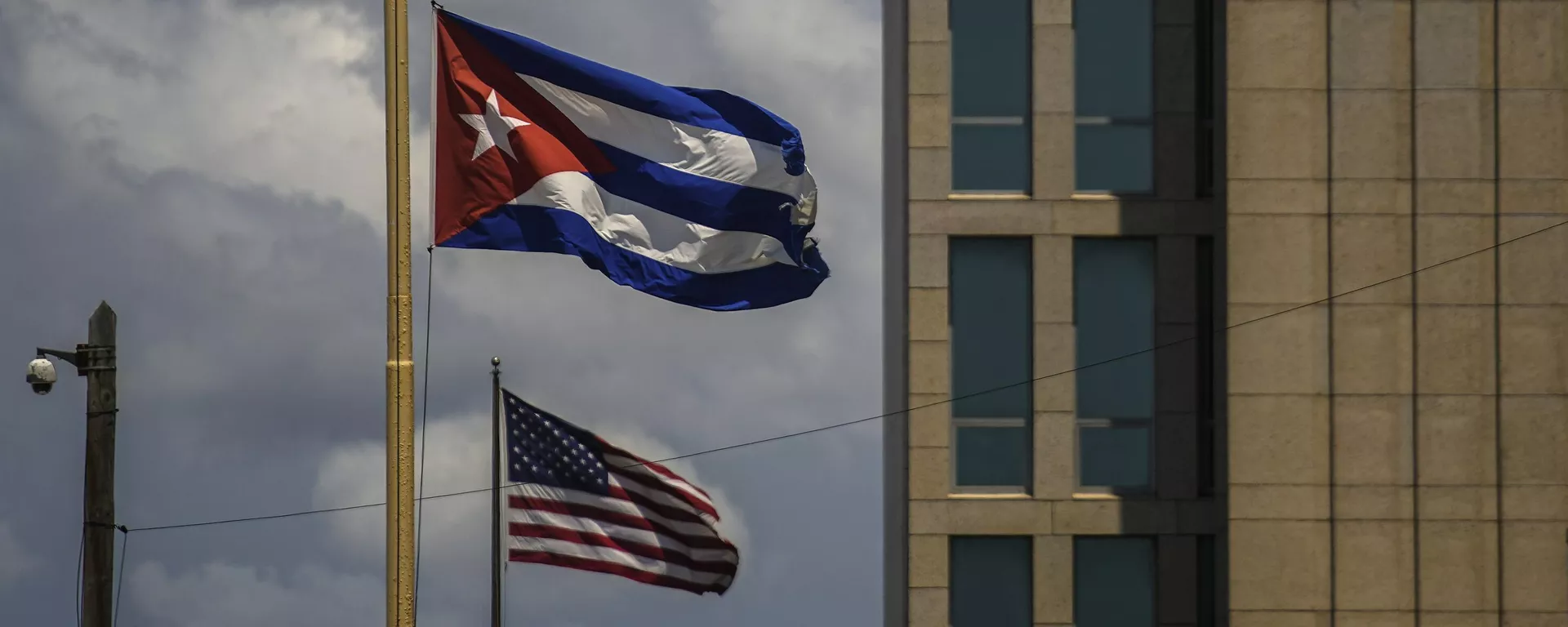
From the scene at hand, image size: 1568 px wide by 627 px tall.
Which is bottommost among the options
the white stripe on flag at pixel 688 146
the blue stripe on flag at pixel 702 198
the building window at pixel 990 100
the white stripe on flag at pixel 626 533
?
the white stripe on flag at pixel 626 533

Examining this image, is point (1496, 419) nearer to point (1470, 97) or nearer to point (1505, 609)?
point (1505, 609)

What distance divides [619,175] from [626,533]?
371 centimetres

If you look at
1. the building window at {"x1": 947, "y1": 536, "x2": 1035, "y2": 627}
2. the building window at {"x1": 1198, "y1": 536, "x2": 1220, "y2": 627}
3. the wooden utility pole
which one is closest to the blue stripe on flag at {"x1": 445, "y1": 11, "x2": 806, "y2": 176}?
the wooden utility pole

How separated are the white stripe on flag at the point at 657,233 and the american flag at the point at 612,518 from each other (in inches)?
99.1

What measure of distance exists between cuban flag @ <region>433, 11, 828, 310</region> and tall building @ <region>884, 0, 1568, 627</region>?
9.36 metres

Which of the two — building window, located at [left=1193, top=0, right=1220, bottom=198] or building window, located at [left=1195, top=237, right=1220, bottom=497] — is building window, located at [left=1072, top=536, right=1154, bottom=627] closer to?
building window, located at [left=1195, top=237, right=1220, bottom=497]

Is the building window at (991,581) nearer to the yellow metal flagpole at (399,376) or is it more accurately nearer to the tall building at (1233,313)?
the tall building at (1233,313)

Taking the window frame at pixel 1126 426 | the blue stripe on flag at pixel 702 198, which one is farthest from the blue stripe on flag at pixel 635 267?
the window frame at pixel 1126 426

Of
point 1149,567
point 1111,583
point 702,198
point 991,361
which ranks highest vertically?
point 702,198

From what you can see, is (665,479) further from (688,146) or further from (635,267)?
(688,146)

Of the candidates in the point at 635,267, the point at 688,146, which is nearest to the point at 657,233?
the point at 635,267

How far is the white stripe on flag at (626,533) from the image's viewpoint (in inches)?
662

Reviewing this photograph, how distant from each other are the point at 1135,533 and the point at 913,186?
5.80 meters

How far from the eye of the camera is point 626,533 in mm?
17109
